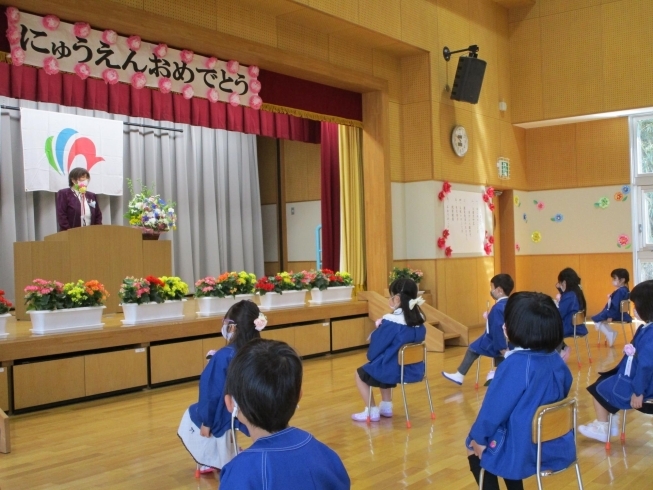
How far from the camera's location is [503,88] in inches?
458

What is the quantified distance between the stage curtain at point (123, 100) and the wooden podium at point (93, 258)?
4.30 feet

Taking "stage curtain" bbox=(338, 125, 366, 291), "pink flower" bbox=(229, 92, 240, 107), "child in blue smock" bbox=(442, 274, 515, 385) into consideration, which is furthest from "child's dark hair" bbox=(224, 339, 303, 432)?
"stage curtain" bbox=(338, 125, 366, 291)

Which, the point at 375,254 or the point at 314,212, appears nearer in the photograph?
the point at 375,254

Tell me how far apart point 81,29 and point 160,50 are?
83 cm

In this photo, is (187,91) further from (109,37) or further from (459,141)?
(459,141)

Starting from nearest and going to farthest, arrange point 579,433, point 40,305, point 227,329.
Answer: point 227,329 → point 579,433 → point 40,305

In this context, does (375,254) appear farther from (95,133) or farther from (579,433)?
(579,433)

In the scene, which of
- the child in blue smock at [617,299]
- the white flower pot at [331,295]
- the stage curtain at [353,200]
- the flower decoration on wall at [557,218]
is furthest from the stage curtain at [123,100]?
the flower decoration on wall at [557,218]

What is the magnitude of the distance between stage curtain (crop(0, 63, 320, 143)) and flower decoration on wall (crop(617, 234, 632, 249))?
231 inches

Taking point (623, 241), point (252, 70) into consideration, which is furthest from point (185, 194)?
point (623, 241)

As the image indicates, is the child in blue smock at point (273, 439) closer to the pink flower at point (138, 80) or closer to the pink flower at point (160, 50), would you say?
the pink flower at point (138, 80)

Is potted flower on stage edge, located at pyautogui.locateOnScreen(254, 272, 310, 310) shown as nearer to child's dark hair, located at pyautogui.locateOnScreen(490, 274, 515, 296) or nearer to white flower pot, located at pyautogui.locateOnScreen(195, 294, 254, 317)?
white flower pot, located at pyautogui.locateOnScreen(195, 294, 254, 317)

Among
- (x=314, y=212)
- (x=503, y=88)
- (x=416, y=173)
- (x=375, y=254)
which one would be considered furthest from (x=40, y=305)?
(x=503, y=88)

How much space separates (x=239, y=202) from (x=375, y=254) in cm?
338
